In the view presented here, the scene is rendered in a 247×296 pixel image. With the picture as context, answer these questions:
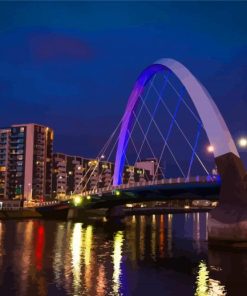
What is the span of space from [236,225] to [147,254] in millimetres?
8351

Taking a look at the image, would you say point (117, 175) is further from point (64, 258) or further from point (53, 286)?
point (53, 286)

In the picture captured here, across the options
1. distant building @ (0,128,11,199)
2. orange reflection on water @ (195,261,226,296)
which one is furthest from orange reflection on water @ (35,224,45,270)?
distant building @ (0,128,11,199)

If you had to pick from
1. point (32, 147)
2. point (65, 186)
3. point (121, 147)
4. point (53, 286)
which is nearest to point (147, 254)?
point (53, 286)

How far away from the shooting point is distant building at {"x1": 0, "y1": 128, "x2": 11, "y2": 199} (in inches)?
5915

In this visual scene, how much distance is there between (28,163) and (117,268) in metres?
121

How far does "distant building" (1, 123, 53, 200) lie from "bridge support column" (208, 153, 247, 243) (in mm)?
108500

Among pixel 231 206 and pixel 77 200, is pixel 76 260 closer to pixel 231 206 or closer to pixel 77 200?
pixel 231 206

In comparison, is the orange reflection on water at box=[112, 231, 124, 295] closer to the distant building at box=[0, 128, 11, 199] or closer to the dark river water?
the dark river water

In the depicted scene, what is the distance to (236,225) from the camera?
4194cm

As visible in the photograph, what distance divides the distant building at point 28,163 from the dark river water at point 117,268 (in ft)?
327

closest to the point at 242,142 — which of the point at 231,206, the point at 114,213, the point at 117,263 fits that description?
the point at 231,206

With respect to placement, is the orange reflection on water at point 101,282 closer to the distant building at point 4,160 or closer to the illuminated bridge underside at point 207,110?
the illuminated bridge underside at point 207,110

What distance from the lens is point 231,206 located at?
42844mm

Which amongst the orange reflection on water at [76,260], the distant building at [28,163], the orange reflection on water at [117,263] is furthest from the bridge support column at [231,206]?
the distant building at [28,163]
